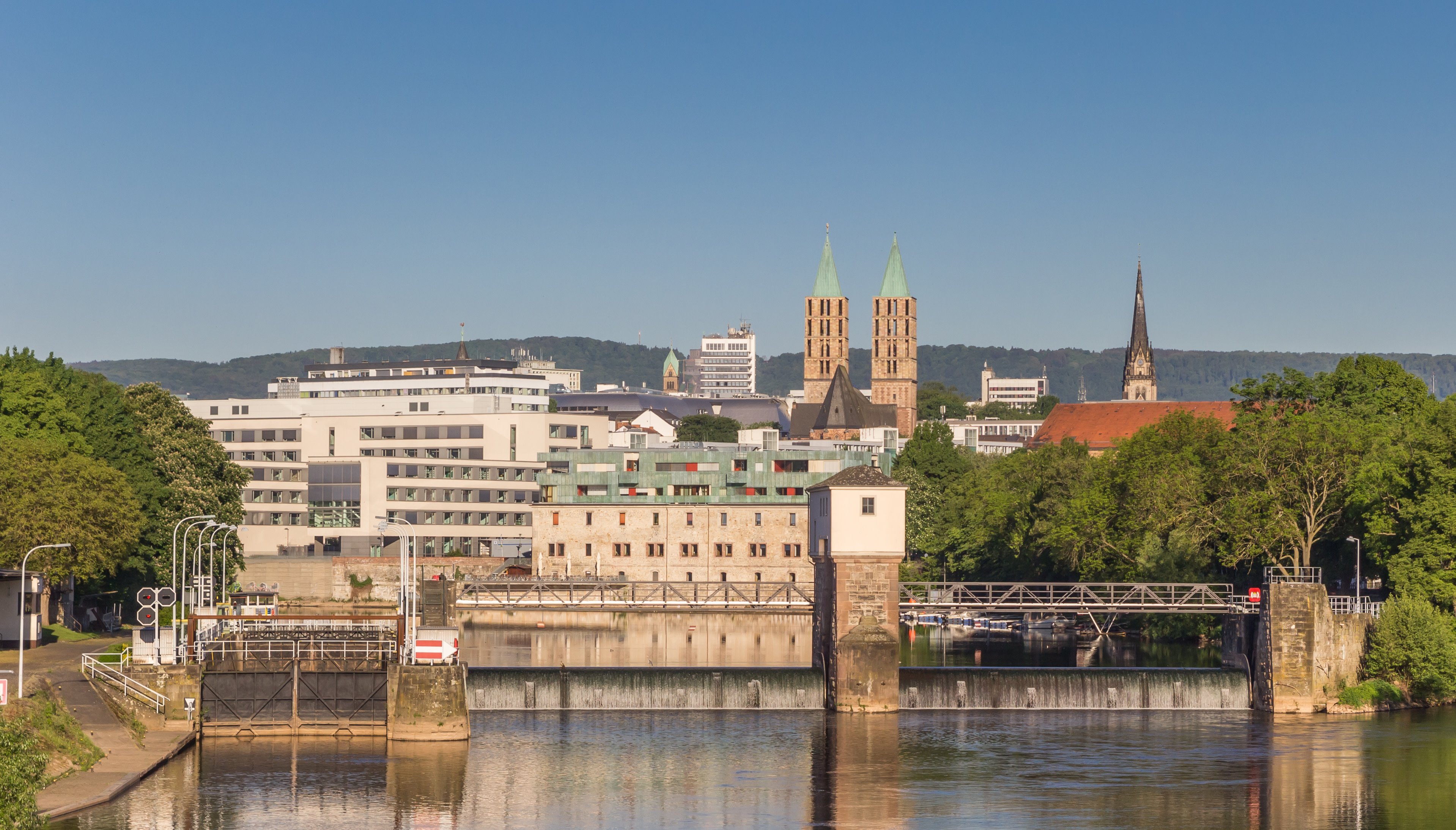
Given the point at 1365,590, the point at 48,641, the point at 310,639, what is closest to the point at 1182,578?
the point at 1365,590

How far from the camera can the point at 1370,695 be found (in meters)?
77.1

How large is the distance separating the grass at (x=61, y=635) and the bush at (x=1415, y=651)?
59424 mm

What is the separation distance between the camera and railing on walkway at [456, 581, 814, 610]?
115625 millimetres

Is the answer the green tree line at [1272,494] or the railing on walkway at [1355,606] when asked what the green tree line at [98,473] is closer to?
the green tree line at [1272,494]

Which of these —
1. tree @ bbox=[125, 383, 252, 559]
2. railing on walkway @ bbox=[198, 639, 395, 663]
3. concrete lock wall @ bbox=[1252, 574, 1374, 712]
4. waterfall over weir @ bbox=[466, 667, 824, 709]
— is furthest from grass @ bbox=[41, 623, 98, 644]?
concrete lock wall @ bbox=[1252, 574, 1374, 712]

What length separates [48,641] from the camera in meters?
82.3

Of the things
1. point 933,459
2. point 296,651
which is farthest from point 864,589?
point 933,459

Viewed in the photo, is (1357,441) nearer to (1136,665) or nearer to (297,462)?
(1136,665)

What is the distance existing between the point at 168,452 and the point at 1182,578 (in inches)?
2468

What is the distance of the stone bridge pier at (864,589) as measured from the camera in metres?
74.9

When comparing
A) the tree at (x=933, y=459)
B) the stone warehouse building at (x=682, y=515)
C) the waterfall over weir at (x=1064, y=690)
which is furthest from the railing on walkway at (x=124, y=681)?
the tree at (x=933, y=459)

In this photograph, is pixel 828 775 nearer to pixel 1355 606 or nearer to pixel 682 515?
pixel 1355 606

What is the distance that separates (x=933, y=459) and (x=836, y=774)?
12658 centimetres

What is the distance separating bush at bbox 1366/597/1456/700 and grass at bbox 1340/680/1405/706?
A: 0.85 metres
